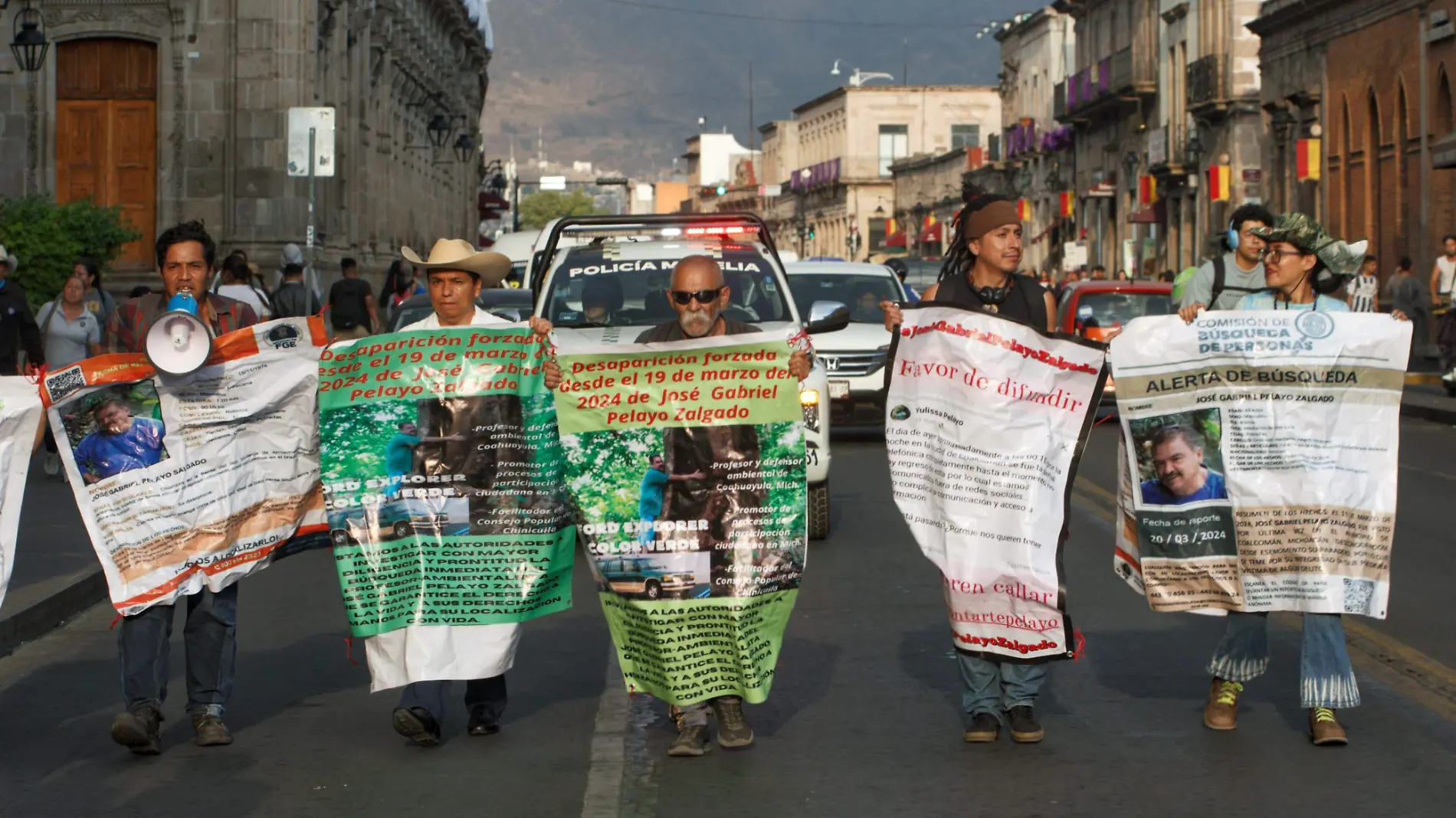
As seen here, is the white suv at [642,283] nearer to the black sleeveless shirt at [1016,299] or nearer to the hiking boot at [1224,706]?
the black sleeveless shirt at [1016,299]

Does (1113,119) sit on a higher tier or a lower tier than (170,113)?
higher

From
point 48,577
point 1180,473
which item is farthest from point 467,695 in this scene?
point 48,577

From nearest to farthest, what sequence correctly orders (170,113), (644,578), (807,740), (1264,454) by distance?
(644,578)
(1264,454)
(807,740)
(170,113)

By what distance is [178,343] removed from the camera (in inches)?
283

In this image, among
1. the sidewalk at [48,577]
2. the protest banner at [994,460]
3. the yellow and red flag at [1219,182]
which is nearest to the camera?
the protest banner at [994,460]

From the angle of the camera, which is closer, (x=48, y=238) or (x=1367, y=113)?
(x=48, y=238)

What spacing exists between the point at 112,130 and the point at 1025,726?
27.0 metres

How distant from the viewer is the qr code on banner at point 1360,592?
7059 millimetres

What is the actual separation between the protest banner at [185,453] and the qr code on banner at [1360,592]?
3.78 metres

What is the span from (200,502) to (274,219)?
2443 cm

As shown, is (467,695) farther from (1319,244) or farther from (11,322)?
(11,322)

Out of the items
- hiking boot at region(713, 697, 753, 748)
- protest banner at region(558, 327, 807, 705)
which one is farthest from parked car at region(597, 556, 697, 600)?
hiking boot at region(713, 697, 753, 748)

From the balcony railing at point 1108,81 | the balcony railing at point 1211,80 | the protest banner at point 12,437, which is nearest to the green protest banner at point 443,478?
the protest banner at point 12,437

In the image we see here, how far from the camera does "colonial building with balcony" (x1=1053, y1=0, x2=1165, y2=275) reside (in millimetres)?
59281
